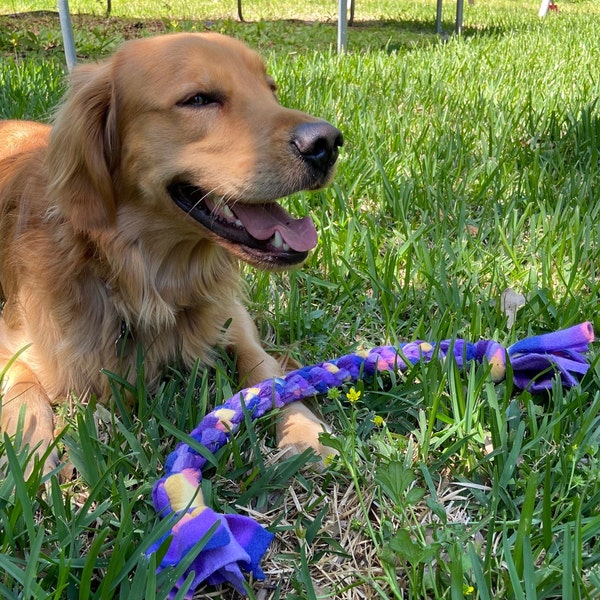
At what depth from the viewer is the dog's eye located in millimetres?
1908

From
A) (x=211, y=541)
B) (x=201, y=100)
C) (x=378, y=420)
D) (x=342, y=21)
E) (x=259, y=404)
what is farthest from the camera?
(x=342, y=21)

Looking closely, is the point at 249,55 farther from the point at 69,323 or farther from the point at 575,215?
the point at 575,215

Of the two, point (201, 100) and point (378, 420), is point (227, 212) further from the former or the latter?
point (378, 420)

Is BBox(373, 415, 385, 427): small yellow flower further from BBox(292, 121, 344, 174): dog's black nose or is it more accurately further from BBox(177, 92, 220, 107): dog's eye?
BBox(177, 92, 220, 107): dog's eye

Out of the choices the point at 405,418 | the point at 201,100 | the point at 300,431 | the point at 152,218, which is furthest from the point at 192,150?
the point at 405,418

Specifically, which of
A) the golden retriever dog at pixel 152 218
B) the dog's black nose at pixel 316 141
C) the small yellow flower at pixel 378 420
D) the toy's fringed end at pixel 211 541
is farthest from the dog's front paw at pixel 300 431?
the dog's black nose at pixel 316 141

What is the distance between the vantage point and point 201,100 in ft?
6.31

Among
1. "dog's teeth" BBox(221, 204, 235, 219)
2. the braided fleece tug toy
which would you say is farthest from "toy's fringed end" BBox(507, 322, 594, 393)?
"dog's teeth" BBox(221, 204, 235, 219)

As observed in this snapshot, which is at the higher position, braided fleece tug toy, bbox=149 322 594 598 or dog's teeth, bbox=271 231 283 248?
dog's teeth, bbox=271 231 283 248

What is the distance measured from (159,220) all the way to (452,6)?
798 inches

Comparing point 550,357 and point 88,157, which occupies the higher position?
point 88,157

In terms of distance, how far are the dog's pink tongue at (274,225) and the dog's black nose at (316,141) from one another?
0.21 metres

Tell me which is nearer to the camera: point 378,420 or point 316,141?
point 378,420

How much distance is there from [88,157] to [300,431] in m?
1.03
